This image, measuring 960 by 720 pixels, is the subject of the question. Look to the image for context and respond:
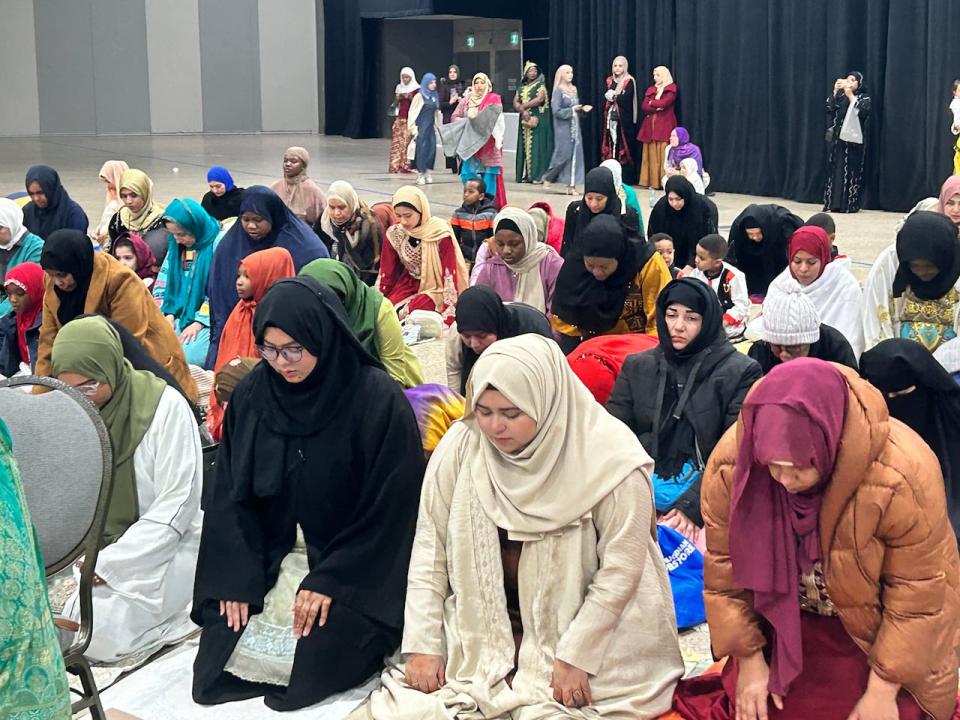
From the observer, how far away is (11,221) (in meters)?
5.85

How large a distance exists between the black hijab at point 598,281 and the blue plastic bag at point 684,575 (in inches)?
72.0

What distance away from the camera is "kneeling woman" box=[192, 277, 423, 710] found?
2.64 m

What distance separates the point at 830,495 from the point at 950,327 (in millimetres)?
2509

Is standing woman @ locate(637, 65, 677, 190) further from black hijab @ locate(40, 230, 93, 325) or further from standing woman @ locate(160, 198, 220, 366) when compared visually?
black hijab @ locate(40, 230, 93, 325)

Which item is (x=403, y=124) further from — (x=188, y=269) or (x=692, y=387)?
(x=692, y=387)

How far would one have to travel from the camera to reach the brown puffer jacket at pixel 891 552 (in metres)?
2.13

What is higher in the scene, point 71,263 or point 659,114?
point 659,114

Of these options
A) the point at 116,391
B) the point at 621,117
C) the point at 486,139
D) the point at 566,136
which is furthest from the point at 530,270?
the point at 621,117

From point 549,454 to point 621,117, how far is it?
11678 mm

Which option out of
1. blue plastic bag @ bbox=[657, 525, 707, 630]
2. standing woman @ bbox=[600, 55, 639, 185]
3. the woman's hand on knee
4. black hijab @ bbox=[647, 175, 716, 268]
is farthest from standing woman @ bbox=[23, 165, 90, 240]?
standing woman @ bbox=[600, 55, 639, 185]

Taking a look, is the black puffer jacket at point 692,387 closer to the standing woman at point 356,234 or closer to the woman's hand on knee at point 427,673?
the woman's hand on knee at point 427,673

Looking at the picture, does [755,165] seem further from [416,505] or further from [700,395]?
[416,505]

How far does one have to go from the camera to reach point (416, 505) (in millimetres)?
2701

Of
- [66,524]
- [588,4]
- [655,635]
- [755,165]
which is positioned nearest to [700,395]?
[655,635]
